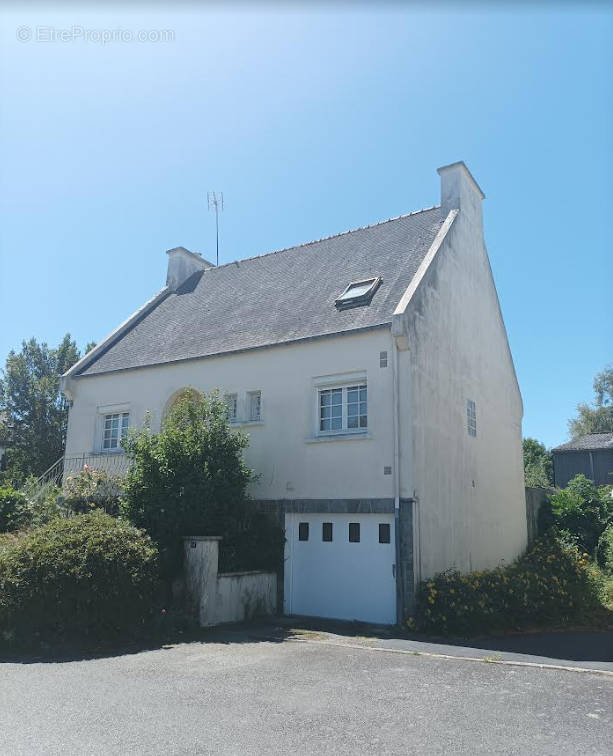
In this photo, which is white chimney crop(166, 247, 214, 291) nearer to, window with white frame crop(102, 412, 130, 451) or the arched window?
window with white frame crop(102, 412, 130, 451)

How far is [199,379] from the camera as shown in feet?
54.2

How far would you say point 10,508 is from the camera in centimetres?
1524

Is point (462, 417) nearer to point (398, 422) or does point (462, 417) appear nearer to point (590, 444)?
point (398, 422)

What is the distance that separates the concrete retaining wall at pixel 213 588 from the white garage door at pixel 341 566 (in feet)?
3.66

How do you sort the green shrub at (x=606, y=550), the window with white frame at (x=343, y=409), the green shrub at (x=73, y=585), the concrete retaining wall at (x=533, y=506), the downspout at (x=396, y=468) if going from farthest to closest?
the concrete retaining wall at (x=533, y=506)
the green shrub at (x=606, y=550)
the window with white frame at (x=343, y=409)
the downspout at (x=396, y=468)
the green shrub at (x=73, y=585)

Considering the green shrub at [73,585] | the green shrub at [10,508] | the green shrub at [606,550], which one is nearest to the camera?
the green shrub at [73,585]

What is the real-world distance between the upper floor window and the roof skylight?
3.71m

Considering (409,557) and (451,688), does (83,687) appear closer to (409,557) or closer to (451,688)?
(451,688)

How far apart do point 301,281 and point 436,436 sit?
5.98 metres

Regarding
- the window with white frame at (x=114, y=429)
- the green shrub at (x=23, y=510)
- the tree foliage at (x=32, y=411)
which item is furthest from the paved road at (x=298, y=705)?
the tree foliage at (x=32, y=411)

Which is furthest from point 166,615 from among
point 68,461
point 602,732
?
point 68,461

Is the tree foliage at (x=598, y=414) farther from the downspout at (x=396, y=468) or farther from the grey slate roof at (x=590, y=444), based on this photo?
the downspout at (x=396, y=468)

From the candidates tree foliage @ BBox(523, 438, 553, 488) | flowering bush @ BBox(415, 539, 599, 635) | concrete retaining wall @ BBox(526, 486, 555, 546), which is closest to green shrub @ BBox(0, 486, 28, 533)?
flowering bush @ BBox(415, 539, 599, 635)

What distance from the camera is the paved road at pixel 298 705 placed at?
18.9ft
